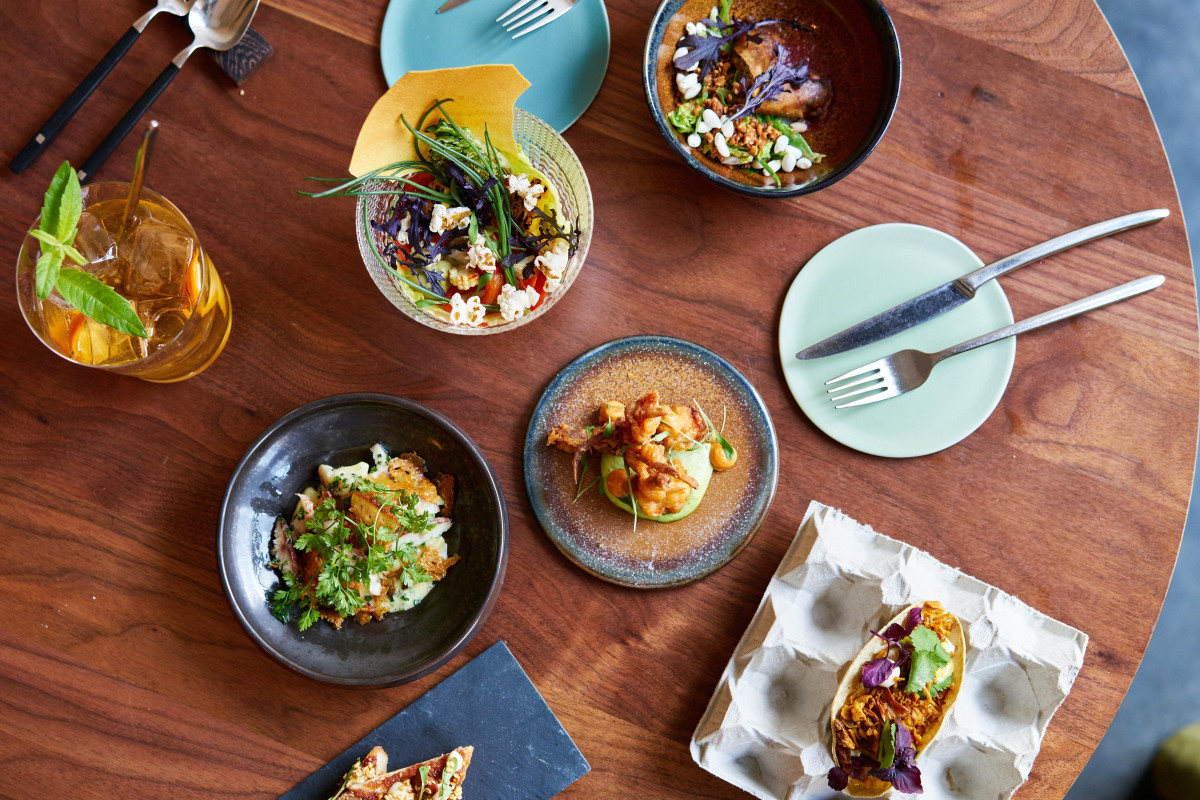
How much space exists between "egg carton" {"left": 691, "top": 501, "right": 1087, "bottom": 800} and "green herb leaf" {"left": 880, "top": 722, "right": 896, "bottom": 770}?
103 millimetres

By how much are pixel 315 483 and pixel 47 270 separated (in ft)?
1.88

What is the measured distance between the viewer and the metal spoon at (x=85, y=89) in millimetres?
1519

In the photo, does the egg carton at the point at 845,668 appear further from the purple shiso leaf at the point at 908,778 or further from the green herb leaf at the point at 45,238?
the green herb leaf at the point at 45,238

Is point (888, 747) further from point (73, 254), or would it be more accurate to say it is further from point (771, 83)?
point (73, 254)

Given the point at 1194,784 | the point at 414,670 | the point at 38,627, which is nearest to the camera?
the point at 414,670

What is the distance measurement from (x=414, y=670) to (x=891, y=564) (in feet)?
2.95

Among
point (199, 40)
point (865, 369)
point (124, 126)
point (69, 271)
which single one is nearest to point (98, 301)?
point (69, 271)

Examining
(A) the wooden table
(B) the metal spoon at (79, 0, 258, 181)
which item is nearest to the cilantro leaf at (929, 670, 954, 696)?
(A) the wooden table

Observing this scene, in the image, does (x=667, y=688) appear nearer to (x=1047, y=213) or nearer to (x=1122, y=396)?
(x=1122, y=396)

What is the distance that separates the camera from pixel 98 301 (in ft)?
4.07

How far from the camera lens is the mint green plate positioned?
1.56m

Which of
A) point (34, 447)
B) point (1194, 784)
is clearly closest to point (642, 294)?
point (34, 447)

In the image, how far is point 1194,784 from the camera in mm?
2111

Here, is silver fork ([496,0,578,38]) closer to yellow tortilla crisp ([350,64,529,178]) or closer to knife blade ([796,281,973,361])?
yellow tortilla crisp ([350,64,529,178])
